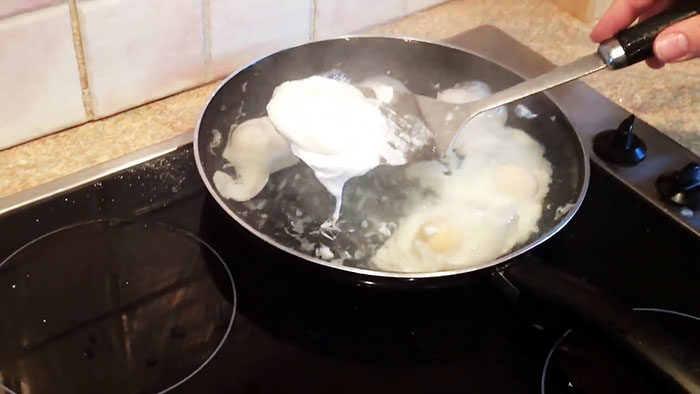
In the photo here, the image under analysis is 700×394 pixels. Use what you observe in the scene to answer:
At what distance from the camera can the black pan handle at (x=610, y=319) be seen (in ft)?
1.74

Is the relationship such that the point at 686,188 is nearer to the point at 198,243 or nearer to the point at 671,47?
the point at 671,47

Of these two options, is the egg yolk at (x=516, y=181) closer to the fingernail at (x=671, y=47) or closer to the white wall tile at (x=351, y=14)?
the fingernail at (x=671, y=47)

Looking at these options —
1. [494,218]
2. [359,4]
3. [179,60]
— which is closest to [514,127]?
[494,218]

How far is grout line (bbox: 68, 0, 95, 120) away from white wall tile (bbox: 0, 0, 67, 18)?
0.02 meters

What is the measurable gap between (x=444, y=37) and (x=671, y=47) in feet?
1.34

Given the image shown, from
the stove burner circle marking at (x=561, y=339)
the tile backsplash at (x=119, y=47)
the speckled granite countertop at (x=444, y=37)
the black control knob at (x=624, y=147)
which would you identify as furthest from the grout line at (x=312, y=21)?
the stove burner circle marking at (x=561, y=339)

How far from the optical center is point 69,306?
64 cm

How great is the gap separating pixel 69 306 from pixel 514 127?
51cm

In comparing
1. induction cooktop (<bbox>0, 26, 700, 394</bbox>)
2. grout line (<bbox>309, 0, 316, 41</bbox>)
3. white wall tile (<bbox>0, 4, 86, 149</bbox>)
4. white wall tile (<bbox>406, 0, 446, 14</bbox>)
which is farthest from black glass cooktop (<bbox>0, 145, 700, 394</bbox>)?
white wall tile (<bbox>406, 0, 446, 14</bbox>)

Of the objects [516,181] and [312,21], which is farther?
[312,21]

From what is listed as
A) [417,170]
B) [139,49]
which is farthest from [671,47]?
[139,49]

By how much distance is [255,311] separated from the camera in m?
0.66

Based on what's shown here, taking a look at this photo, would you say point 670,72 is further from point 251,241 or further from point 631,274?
point 251,241

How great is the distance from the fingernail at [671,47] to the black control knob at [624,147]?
0.51 feet
